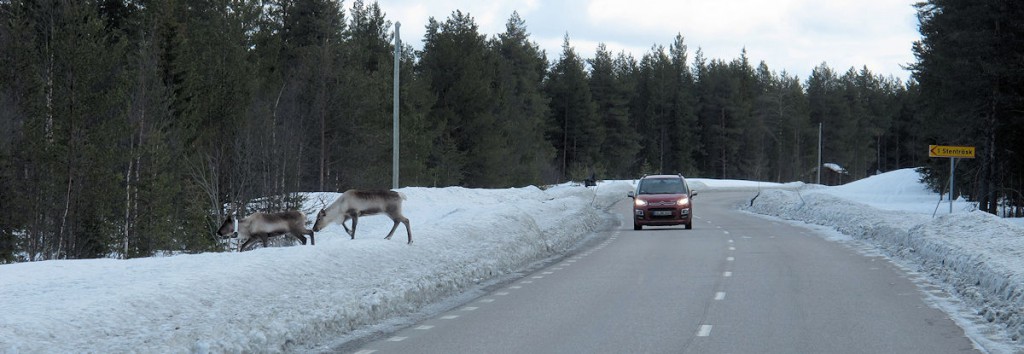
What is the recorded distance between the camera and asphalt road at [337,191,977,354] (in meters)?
10.6

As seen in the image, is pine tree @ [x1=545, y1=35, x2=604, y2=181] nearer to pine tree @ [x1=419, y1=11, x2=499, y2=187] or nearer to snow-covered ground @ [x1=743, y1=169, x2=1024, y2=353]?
pine tree @ [x1=419, y1=11, x2=499, y2=187]

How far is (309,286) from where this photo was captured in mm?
13062

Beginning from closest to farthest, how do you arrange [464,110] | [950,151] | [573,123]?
1. [950,151]
2. [464,110]
3. [573,123]

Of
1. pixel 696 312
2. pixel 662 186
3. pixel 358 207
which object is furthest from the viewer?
pixel 662 186

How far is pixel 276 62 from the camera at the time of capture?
59.5 metres

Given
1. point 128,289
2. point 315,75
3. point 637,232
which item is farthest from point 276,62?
point 128,289

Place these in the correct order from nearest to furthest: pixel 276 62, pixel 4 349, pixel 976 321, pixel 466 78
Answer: pixel 4 349 → pixel 976 321 → pixel 276 62 → pixel 466 78

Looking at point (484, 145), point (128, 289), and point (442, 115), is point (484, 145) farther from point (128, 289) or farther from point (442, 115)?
point (128, 289)

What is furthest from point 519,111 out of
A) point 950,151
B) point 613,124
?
point 950,151

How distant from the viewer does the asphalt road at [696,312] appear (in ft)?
34.7

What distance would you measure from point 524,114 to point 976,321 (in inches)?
3482

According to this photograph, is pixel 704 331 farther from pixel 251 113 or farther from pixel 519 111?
→ pixel 519 111

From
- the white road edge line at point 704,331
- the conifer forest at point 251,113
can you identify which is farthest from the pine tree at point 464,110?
the white road edge line at point 704,331

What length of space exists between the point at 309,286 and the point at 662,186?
24.3 m
